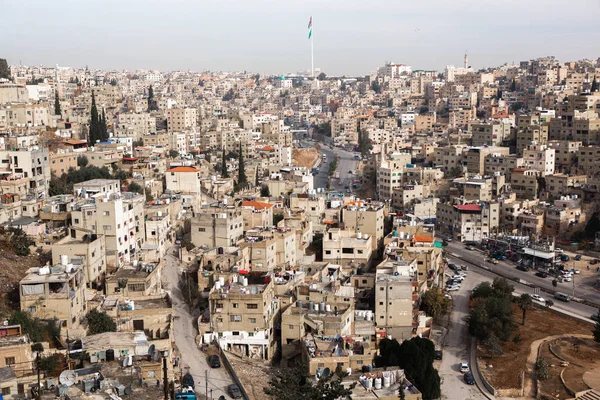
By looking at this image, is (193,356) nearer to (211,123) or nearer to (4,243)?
(4,243)

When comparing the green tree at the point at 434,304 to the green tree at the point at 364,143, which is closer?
the green tree at the point at 434,304

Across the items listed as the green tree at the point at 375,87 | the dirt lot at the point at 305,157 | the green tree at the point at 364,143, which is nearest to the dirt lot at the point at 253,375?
the dirt lot at the point at 305,157

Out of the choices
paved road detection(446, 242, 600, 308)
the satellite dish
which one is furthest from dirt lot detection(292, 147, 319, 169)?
the satellite dish

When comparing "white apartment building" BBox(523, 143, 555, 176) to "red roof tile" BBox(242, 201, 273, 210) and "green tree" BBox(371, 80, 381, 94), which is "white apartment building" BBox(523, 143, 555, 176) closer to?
"red roof tile" BBox(242, 201, 273, 210)

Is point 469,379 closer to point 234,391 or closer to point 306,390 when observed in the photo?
point 234,391

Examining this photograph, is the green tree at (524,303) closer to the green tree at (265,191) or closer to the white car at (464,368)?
the white car at (464,368)

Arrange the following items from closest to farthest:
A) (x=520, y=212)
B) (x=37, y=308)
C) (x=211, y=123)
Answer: (x=37, y=308), (x=520, y=212), (x=211, y=123)

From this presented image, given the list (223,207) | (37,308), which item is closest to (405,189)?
(223,207)
